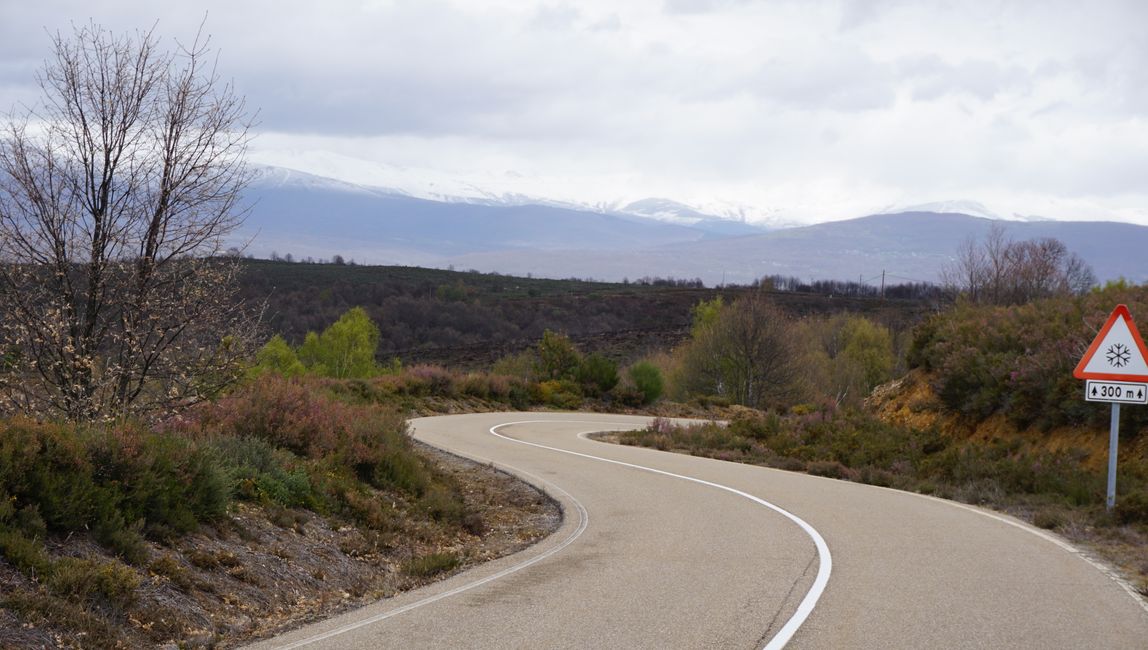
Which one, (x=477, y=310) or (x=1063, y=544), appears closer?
(x=1063, y=544)

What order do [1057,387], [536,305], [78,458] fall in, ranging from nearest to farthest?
[78,458]
[1057,387]
[536,305]

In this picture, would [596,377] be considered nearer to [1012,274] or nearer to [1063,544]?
[1012,274]

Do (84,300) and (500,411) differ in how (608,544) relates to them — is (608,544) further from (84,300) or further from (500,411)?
(500,411)

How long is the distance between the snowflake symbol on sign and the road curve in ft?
7.55

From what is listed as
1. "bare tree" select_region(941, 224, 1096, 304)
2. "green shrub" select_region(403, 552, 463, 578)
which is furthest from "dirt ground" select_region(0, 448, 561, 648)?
"bare tree" select_region(941, 224, 1096, 304)

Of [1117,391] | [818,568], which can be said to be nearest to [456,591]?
[818,568]

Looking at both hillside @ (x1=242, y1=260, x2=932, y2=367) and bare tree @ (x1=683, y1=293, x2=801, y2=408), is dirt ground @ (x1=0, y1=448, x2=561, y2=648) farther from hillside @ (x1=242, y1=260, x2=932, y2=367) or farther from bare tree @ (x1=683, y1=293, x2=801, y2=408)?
hillside @ (x1=242, y1=260, x2=932, y2=367)

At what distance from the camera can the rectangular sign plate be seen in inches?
447

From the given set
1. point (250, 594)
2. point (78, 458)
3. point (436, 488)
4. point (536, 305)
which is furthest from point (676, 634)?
point (536, 305)

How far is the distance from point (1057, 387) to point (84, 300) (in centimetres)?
1578

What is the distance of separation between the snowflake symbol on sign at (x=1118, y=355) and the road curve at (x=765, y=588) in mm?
2301

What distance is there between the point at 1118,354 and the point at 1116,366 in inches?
6.2

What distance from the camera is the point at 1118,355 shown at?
11.6m

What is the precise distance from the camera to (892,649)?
242 inches
